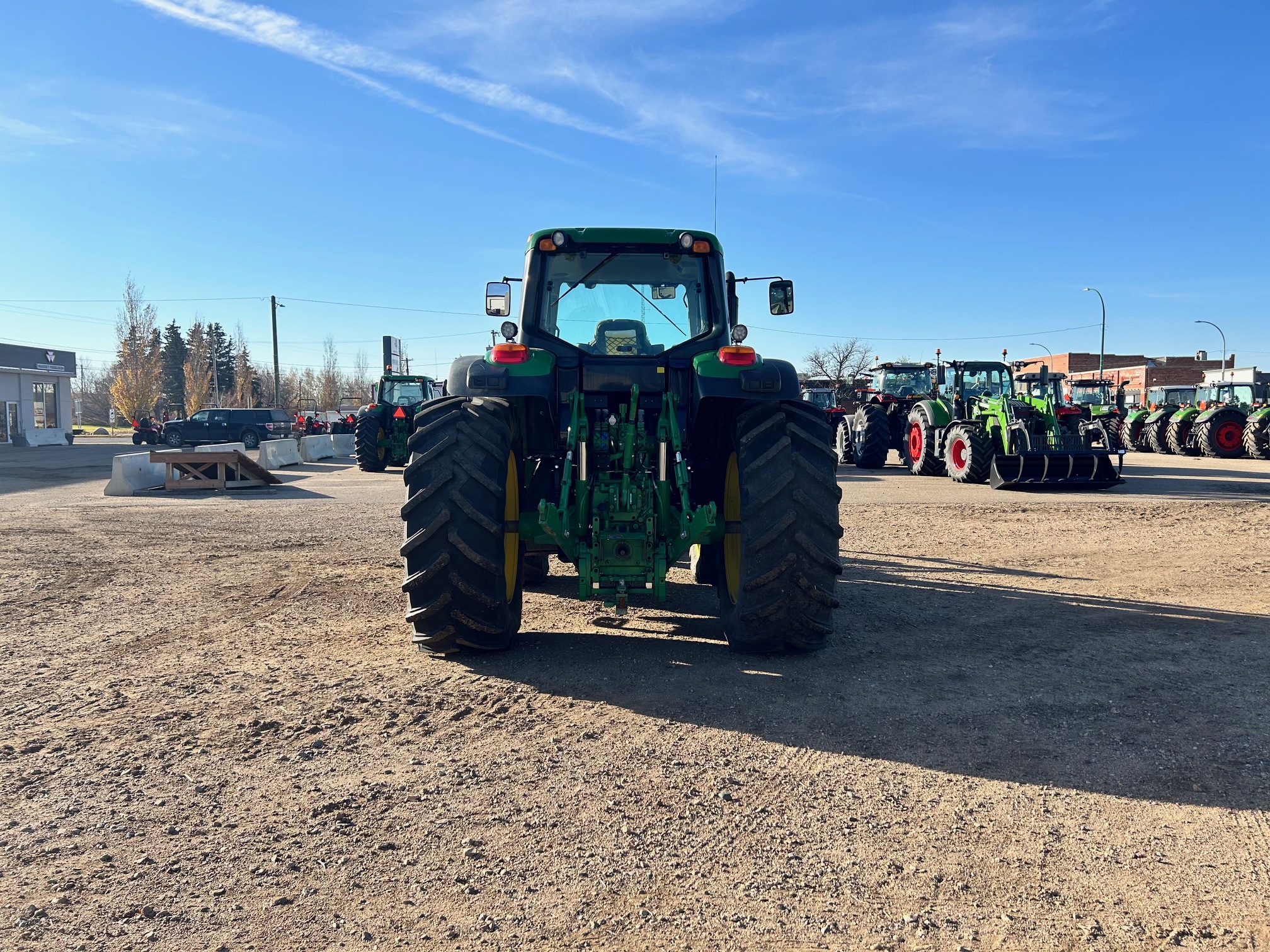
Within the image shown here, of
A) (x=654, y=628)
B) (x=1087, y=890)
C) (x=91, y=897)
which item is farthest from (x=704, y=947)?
(x=654, y=628)

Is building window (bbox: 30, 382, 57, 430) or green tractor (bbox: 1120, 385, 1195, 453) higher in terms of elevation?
building window (bbox: 30, 382, 57, 430)

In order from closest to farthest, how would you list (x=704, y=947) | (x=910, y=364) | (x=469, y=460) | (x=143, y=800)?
(x=704, y=947) → (x=143, y=800) → (x=469, y=460) → (x=910, y=364)

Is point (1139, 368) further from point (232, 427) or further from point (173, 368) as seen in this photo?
point (173, 368)

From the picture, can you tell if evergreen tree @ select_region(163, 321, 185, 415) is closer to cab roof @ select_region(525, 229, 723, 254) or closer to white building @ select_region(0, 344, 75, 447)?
A: white building @ select_region(0, 344, 75, 447)

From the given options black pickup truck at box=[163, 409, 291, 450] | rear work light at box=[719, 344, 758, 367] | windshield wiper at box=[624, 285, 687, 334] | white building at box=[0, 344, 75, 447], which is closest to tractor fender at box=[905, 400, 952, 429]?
windshield wiper at box=[624, 285, 687, 334]

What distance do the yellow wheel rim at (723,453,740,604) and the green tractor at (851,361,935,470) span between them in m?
16.0

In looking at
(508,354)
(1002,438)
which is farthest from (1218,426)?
(508,354)

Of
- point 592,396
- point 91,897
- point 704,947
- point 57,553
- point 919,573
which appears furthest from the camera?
point 57,553

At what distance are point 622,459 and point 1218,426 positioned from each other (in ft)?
87.6

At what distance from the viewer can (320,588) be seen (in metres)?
7.16

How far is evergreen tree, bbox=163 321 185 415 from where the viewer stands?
76.9 metres

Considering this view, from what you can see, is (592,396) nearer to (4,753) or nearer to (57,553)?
(4,753)

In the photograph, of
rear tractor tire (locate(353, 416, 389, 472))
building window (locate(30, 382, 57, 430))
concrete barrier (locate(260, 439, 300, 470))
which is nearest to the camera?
rear tractor tire (locate(353, 416, 389, 472))

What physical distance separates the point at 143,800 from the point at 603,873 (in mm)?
1793
